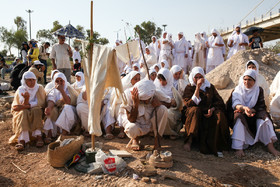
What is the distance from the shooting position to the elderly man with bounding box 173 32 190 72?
10.6m

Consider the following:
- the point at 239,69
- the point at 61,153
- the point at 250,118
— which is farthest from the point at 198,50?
the point at 61,153

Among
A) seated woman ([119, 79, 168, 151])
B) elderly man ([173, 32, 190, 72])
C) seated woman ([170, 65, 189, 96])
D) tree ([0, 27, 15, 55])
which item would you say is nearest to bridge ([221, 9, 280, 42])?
elderly man ([173, 32, 190, 72])

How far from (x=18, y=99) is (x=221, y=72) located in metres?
6.16

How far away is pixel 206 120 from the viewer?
13.4 ft

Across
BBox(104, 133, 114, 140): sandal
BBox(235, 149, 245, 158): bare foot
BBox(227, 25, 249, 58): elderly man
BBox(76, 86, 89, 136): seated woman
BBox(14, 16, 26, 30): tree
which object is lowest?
BBox(235, 149, 245, 158): bare foot

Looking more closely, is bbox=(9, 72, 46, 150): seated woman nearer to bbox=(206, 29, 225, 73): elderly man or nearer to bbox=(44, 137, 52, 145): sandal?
bbox=(44, 137, 52, 145): sandal

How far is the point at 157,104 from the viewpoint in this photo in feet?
12.8

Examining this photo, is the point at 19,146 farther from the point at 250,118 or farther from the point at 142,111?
the point at 250,118

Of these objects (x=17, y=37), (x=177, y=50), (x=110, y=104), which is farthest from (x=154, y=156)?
(x=17, y=37)

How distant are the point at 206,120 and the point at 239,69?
14.8 feet

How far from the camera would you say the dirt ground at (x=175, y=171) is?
3020 millimetres

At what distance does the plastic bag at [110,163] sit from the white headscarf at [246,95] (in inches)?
88.1

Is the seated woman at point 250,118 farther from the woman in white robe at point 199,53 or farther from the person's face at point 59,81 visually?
the woman in white robe at point 199,53

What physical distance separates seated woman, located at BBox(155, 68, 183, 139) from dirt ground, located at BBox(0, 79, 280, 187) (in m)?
0.37
